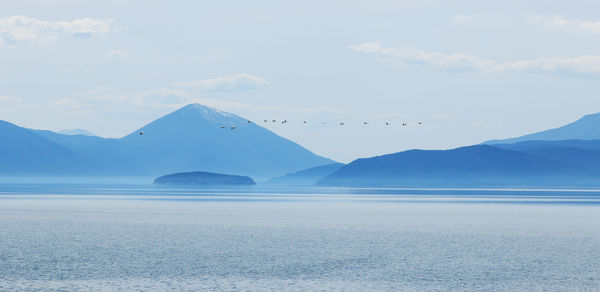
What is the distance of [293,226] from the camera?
11594cm

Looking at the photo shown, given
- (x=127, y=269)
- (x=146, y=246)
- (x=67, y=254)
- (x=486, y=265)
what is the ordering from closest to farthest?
(x=127, y=269)
(x=486, y=265)
(x=67, y=254)
(x=146, y=246)

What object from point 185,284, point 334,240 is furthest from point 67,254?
point 334,240

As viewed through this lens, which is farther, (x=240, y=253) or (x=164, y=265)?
(x=240, y=253)

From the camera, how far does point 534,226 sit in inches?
4557

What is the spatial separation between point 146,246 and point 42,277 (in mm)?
24840

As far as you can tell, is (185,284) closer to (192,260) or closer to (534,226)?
(192,260)

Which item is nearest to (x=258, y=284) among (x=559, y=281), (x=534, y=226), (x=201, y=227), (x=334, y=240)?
(x=559, y=281)

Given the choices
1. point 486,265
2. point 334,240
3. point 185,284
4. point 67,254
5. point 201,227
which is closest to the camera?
point 185,284

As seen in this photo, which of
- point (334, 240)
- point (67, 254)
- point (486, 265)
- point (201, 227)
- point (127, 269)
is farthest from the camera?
point (201, 227)

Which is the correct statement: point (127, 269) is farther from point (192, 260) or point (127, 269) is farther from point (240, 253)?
point (240, 253)

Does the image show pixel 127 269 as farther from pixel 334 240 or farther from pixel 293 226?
pixel 293 226

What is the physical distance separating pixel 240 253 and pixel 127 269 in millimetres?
14947

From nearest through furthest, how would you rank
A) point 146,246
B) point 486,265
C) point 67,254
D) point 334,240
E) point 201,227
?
point 486,265 → point 67,254 → point 146,246 → point 334,240 → point 201,227

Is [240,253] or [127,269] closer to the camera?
[127,269]
